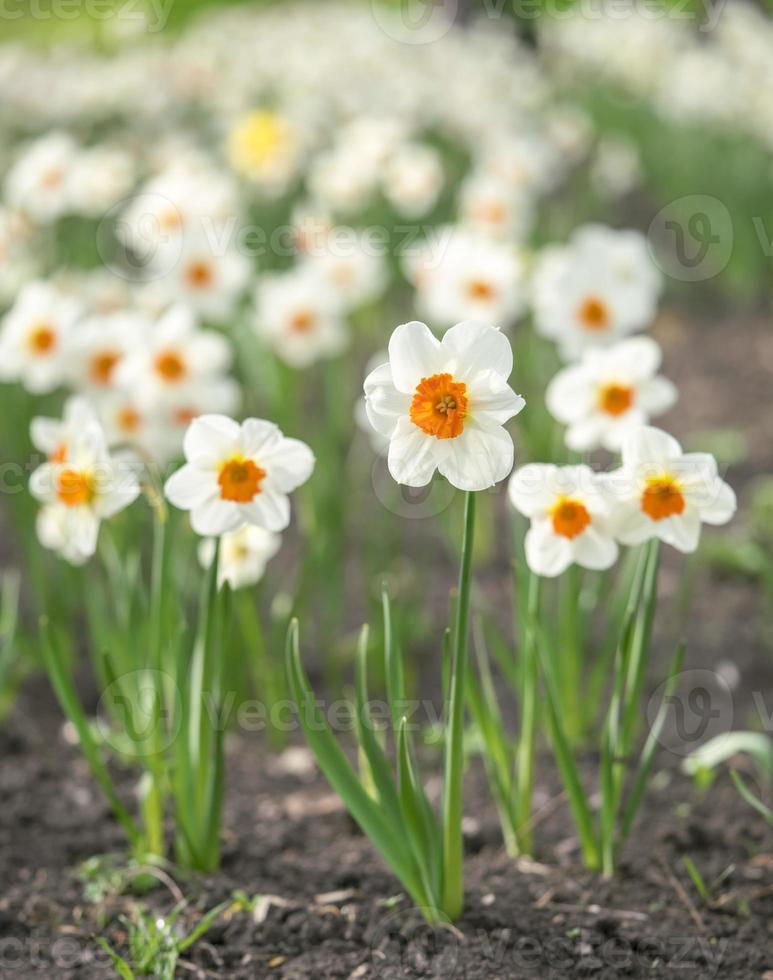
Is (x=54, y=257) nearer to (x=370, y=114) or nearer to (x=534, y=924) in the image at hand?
(x=370, y=114)

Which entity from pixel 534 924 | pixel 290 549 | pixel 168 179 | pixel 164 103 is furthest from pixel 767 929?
pixel 164 103

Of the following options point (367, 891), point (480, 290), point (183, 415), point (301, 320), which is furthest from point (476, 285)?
point (367, 891)

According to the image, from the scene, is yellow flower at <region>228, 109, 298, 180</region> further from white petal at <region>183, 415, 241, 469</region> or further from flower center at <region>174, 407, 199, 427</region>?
white petal at <region>183, 415, 241, 469</region>

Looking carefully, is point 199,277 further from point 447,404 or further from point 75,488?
point 447,404

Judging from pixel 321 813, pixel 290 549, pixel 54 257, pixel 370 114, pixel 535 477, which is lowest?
pixel 321 813

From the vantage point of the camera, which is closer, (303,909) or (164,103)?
(303,909)

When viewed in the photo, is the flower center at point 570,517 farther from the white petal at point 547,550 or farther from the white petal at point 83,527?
the white petal at point 83,527
